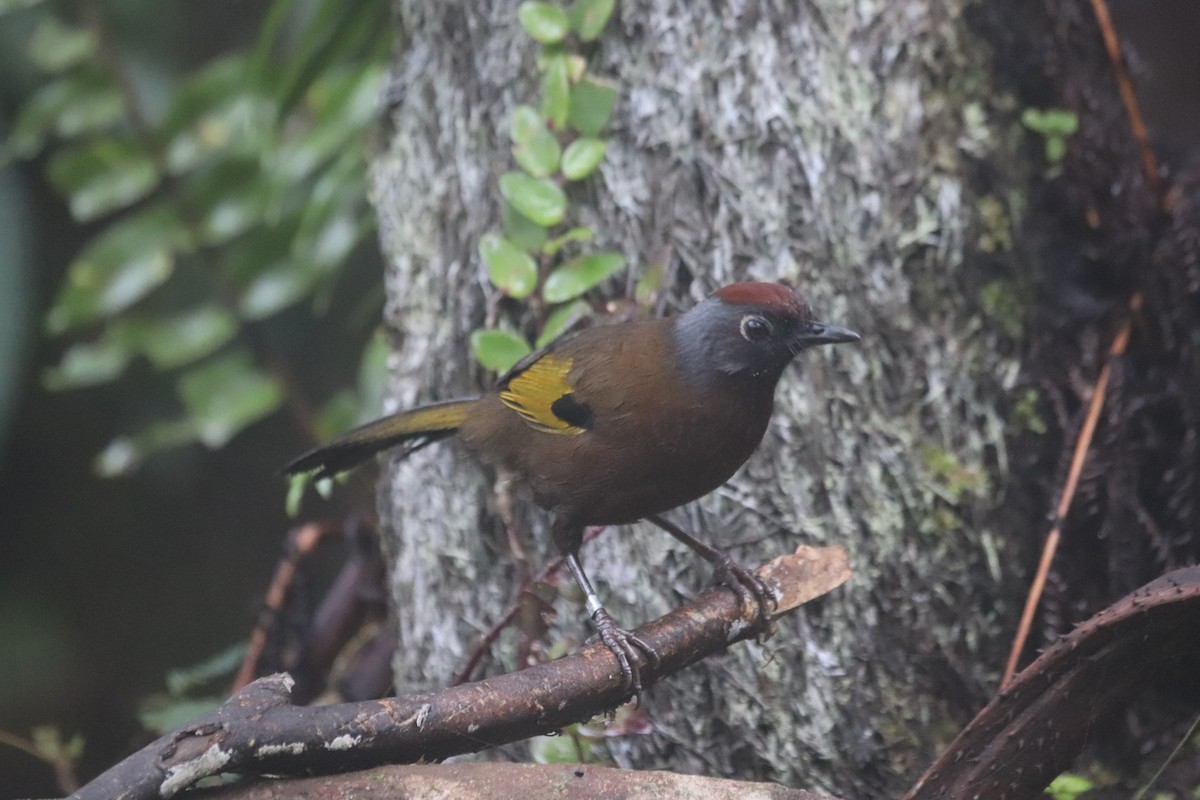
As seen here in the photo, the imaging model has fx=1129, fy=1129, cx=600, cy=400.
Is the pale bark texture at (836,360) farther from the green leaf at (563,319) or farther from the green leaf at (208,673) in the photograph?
the green leaf at (208,673)

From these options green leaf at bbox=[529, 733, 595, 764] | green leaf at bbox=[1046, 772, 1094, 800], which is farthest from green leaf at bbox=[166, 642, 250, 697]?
green leaf at bbox=[1046, 772, 1094, 800]

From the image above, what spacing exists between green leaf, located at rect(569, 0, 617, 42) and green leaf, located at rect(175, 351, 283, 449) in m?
2.35

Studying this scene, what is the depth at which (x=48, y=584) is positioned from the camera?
239 inches

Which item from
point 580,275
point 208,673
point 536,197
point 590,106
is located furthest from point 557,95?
point 208,673

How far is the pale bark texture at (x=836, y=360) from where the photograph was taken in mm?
3201

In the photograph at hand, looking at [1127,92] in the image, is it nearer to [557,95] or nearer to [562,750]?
[557,95]

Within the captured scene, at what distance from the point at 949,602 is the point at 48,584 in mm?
4885

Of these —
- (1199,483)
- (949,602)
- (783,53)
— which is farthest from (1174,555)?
(783,53)

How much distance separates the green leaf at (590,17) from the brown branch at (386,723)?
179 cm

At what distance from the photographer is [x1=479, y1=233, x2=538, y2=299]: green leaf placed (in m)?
3.40

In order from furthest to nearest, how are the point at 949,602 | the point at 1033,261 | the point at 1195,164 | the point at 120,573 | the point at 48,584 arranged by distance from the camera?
1. the point at 120,573
2. the point at 48,584
3. the point at 1195,164
4. the point at 1033,261
5. the point at 949,602

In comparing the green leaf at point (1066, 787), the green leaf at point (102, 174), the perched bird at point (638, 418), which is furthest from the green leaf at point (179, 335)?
the green leaf at point (1066, 787)

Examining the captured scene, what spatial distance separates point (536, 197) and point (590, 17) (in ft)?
1.89

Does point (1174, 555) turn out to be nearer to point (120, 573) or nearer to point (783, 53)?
point (783, 53)
